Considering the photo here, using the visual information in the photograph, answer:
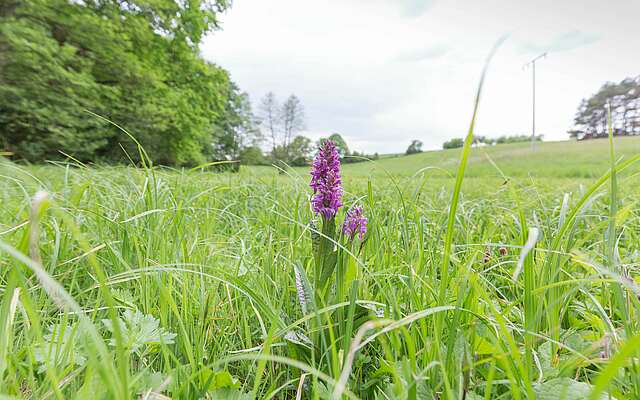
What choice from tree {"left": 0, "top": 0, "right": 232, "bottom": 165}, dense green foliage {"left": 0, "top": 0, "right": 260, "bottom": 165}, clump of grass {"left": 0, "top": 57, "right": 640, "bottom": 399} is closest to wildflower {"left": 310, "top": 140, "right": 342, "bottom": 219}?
clump of grass {"left": 0, "top": 57, "right": 640, "bottom": 399}

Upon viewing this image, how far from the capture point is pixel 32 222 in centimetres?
38

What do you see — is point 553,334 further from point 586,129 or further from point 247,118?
point 586,129

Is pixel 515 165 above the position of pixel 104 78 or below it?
below

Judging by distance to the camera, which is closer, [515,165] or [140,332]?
[140,332]

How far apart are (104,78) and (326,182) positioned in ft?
46.0

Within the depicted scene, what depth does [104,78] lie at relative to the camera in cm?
1168

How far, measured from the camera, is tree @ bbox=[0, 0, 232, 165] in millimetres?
8711

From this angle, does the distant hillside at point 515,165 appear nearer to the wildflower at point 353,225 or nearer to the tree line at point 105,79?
the wildflower at point 353,225

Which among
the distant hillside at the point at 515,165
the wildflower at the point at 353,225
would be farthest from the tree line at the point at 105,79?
the wildflower at the point at 353,225

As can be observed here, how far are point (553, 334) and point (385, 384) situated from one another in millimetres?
440

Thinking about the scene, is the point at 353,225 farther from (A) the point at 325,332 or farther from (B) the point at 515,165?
(B) the point at 515,165

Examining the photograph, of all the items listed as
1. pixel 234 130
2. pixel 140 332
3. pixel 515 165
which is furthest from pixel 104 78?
pixel 234 130

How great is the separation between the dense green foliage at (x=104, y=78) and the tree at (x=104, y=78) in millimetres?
28

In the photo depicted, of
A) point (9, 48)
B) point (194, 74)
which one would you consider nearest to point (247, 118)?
point (194, 74)
